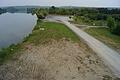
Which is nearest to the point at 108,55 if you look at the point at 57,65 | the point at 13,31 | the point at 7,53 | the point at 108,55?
the point at 108,55

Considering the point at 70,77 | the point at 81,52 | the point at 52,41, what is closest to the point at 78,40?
the point at 52,41

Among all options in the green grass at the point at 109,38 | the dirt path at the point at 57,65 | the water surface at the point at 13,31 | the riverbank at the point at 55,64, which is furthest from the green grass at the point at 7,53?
the green grass at the point at 109,38

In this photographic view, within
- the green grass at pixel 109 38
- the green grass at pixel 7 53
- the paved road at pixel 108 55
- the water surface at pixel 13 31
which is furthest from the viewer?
the water surface at pixel 13 31

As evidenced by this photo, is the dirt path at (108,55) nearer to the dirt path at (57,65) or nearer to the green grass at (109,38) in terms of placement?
the dirt path at (57,65)

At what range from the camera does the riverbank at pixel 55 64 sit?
1873 cm

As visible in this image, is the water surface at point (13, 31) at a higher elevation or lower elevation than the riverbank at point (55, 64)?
lower

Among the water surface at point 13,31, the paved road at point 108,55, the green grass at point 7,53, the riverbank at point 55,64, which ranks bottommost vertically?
the water surface at point 13,31

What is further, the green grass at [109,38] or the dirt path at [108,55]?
the green grass at [109,38]

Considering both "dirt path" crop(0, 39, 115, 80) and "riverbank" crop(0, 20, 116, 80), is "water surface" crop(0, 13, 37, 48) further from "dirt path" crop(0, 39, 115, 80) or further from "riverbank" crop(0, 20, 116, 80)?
"dirt path" crop(0, 39, 115, 80)

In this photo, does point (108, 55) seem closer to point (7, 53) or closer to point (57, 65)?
point (57, 65)

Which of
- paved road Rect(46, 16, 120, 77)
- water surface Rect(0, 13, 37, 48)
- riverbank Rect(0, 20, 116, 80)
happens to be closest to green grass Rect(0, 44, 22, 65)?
riverbank Rect(0, 20, 116, 80)

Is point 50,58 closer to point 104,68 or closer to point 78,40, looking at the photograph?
point 104,68

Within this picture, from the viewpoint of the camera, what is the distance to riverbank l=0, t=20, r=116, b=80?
61.5ft

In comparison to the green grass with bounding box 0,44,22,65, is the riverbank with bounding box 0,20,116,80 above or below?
above
